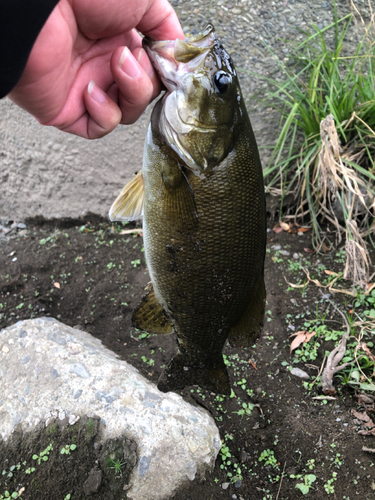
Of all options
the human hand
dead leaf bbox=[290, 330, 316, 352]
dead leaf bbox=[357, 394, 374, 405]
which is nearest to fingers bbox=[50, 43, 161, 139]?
the human hand

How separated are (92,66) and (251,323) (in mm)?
1218

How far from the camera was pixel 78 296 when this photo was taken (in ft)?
10.8

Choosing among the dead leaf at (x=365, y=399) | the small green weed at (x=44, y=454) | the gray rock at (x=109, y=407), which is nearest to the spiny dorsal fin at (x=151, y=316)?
the gray rock at (x=109, y=407)

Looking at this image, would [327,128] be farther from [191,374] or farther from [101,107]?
[191,374]

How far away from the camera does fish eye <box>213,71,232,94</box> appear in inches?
52.2

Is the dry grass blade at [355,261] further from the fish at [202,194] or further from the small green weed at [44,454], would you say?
the small green weed at [44,454]

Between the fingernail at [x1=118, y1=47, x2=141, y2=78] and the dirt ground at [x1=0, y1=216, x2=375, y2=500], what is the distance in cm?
164

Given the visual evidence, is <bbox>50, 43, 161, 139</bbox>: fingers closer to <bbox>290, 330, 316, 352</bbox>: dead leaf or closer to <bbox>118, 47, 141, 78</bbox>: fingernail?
<bbox>118, 47, 141, 78</bbox>: fingernail

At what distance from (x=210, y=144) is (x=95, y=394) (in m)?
1.46

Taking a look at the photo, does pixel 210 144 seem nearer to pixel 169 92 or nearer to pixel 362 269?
pixel 169 92

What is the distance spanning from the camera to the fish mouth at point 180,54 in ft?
4.32

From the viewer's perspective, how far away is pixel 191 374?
69.6 inches

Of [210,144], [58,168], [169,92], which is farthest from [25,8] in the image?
[58,168]

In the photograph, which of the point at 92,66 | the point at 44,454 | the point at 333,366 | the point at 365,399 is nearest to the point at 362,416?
the point at 365,399
